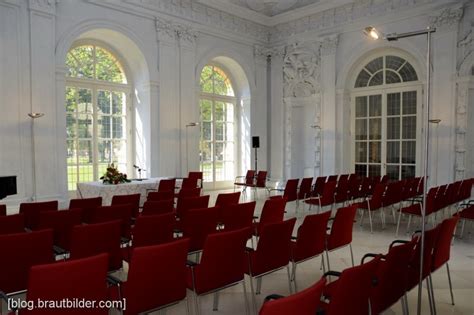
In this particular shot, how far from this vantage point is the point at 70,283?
79.4 inches

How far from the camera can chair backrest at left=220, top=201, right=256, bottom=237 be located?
13.9 ft

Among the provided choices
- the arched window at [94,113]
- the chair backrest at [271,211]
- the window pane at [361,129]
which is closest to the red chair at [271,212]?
the chair backrest at [271,211]

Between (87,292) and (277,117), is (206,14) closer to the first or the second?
(277,117)

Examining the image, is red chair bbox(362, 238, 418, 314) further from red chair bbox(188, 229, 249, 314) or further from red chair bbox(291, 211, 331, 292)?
red chair bbox(188, 229, 249, 314)

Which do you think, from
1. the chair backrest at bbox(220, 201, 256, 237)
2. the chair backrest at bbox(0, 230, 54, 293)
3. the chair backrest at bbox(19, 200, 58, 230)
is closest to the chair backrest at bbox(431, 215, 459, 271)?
the chair backrest at bbox(220, 201, 256, 237)

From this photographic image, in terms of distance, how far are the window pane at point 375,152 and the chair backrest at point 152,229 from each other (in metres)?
8.60

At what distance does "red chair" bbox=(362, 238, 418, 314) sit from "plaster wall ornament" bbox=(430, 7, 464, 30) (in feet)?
27.7

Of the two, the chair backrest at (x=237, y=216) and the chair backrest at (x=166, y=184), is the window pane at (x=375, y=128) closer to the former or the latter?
the chair backrest at (x=166, y=184)

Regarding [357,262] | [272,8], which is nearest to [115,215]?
[357,262]

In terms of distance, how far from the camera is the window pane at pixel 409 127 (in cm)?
1005

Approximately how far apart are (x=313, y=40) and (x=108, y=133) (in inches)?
272

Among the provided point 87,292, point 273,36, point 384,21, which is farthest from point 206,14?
point 87,292

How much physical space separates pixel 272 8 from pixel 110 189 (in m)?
7.96

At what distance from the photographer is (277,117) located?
42.1ft
